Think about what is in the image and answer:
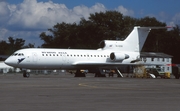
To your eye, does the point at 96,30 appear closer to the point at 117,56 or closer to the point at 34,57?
the point at 117,56

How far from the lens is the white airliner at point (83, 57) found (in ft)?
178

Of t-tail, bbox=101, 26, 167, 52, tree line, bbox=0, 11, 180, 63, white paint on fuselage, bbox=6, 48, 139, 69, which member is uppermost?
tree line, bbox=0, 11, 180, 63

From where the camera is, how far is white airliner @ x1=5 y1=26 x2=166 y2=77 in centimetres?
5441

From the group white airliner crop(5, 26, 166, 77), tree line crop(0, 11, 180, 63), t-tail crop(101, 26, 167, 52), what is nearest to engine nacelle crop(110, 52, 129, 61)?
white airliner crop(5, 26, 166, 77)

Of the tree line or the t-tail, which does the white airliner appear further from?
the tree line

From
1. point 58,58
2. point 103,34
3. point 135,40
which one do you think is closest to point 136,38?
point 135,40

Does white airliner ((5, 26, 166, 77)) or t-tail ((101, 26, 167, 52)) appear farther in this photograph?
t-tail ((101, 26, 167, 52))

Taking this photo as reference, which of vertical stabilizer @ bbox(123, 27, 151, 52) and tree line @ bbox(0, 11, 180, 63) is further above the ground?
tree line @ bbox(0, 11, 180, 63)

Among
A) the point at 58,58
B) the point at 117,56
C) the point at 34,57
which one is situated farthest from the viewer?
the point at 117,56

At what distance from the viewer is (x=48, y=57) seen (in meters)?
55.4

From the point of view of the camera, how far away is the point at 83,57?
5888 cm

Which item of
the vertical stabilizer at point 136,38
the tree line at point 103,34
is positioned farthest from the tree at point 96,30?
the vertical stabilizer at point 136,38

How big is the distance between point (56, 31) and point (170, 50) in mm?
33598

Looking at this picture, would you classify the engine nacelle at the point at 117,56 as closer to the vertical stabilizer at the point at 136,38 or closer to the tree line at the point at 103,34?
the vertical stabilizer at the point at 136,38
